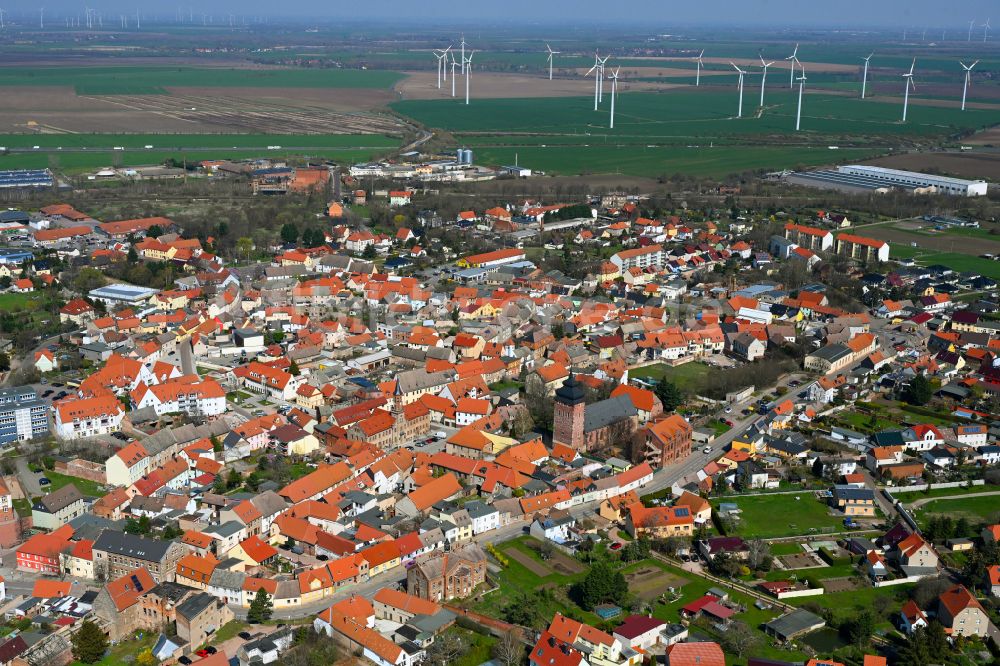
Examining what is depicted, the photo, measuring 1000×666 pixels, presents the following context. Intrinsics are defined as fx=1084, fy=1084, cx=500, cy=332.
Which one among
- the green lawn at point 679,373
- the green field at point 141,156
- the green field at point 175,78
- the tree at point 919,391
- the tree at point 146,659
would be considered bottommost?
the tree at point 146,659

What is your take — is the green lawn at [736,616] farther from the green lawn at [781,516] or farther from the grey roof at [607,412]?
Result: the grey roof at [607,412]

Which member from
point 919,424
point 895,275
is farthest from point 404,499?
point 895,275

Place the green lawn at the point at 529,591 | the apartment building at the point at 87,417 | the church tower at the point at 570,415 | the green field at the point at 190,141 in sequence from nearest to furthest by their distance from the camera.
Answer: the green lawn at the point at 529,591, the church tower at the point at 570,415, the apartment building at the point at 87,417, the green field at the point at 190,141

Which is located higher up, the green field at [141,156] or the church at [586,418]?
the green field at [141,156]

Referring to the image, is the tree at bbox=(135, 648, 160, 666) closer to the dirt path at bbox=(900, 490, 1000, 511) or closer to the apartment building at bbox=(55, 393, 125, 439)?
the apartment building at bbox=(55, 393, 125, 439)

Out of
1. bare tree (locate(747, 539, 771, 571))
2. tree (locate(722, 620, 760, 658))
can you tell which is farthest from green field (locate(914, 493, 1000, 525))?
tree (locate(722, 620, 760, 658))

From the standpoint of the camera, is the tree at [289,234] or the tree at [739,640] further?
the tree at [289,234]

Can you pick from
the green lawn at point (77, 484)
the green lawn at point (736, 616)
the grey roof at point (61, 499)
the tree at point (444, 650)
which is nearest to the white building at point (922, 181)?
the green lawn at point (736, 616)

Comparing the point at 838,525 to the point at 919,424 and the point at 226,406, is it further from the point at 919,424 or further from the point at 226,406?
the point at 226,406
